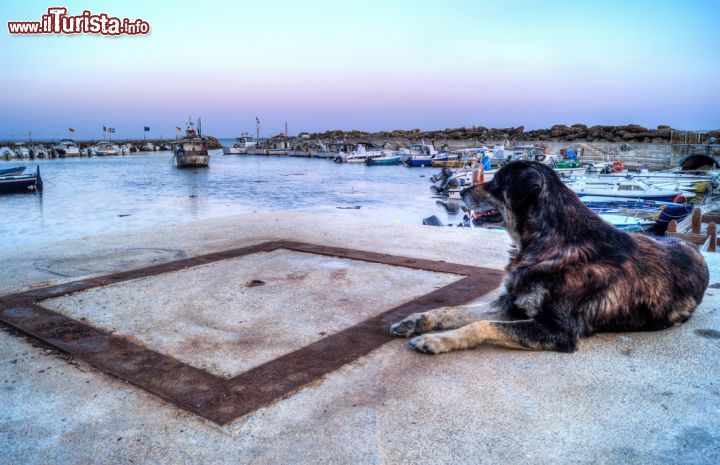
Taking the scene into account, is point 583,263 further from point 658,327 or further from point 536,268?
point 658,327

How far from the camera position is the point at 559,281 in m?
3.47

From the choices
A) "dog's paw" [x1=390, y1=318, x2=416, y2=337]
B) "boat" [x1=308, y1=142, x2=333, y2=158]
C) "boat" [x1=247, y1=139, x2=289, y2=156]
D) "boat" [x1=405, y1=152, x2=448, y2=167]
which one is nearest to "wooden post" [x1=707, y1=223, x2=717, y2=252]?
"dog's paw" [x1=390, y1=318, x2=416, y2=337]

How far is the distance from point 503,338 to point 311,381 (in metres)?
1.37

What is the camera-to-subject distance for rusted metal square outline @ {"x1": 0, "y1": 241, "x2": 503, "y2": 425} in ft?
9.21

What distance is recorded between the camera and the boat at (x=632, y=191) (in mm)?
20938

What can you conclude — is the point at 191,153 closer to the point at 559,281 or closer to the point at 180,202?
the point at 180,202

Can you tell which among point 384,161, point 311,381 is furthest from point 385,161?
point 311,381

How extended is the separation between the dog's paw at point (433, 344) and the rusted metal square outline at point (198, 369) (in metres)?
0.29

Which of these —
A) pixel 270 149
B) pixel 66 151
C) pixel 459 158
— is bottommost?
pixel 459 158

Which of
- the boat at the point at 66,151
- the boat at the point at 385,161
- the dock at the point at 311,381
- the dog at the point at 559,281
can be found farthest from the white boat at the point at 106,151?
the dog at the point at 559,281

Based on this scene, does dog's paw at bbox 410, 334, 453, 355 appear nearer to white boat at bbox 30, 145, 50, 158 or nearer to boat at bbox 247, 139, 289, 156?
boat at bbox 247, 139, 289, 156

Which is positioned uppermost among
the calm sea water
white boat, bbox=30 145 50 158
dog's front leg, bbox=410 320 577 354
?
white boat, bbox=30 145 50 158

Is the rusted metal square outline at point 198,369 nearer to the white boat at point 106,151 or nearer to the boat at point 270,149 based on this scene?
the boat at point 270,149

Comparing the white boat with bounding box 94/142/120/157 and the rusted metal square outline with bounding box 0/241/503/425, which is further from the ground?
the white boat with bounding box 94/142/120/157
